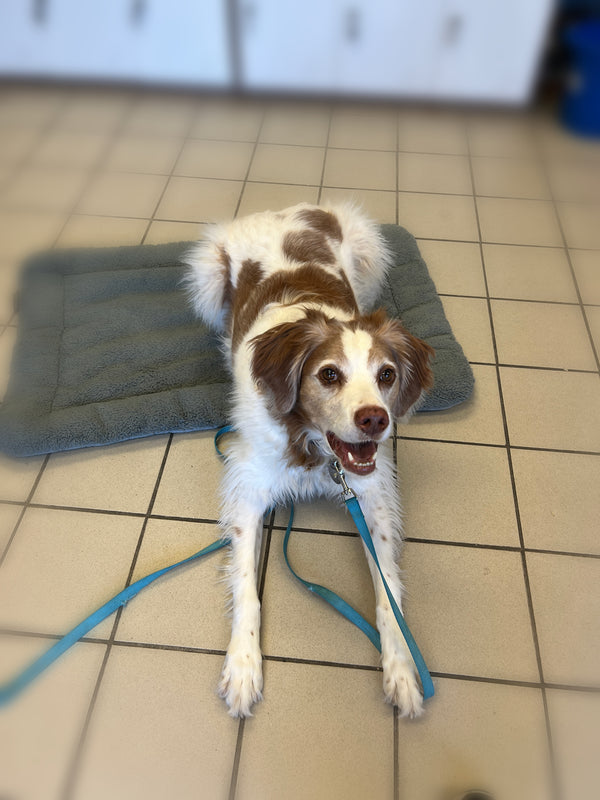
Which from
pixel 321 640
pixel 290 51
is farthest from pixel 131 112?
pixel 321 640

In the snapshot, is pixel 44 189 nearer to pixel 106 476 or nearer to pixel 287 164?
pixel 106 476

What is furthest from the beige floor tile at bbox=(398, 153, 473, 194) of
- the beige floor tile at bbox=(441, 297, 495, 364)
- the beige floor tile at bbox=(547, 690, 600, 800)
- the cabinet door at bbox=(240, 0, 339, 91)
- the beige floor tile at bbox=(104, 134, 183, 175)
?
the beige floor tile at bbox=(547, 690, 600, 800)

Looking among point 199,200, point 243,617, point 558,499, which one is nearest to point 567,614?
point 558,499

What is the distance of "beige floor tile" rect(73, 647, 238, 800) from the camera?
1.41 metres

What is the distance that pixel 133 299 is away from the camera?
2.71 meters

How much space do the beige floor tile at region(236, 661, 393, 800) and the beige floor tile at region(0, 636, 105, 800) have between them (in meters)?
0.45

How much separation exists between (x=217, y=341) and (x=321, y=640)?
1.34m

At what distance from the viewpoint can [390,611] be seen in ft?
5.68

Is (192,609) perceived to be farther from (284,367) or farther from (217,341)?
(217,341)

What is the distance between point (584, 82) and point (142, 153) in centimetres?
114

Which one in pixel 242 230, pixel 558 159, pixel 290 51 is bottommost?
pixel 242 230

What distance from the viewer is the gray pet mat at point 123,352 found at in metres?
2.17

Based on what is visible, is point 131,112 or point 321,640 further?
point 321,640

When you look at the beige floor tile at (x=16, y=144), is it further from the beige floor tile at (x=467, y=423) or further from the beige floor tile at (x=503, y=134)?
the beige floor tile at (x=467, y=423)
